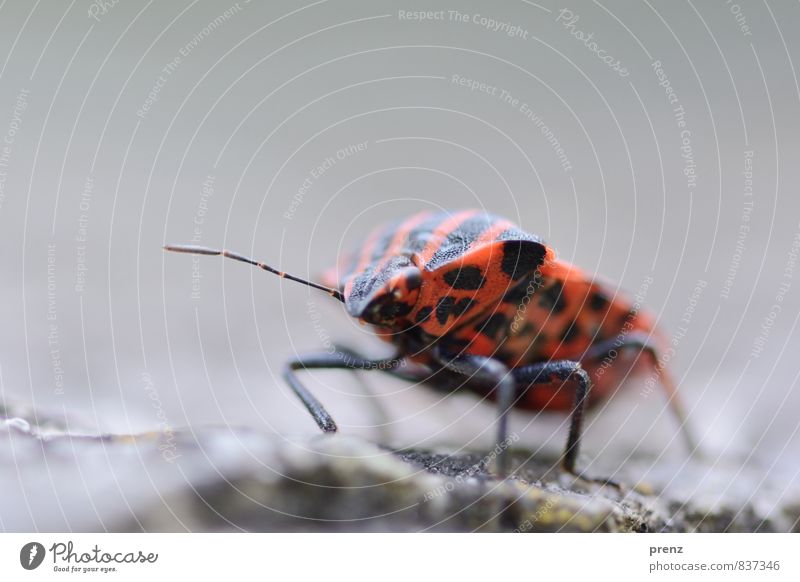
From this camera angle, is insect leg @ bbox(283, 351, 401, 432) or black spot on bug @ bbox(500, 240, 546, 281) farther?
insect leg @ bbox(283, 351, 401, 432)

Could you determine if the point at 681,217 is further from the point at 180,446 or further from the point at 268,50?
the point at 180,446

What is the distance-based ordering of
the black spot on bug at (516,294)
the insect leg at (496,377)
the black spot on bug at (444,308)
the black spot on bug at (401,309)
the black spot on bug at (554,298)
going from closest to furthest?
the insect leg at (496,377) < the black spot on bug at (401,309) < the black spot on bug at (444,308) < the black spot on bug at (516,294) < the black spot on bug at (554,298)

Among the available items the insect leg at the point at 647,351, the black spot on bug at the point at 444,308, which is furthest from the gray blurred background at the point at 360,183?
the black spot on bug at the point at 444,308

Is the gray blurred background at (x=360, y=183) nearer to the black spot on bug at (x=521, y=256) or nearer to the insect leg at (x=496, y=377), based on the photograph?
the insect leg at (x=496, y=377)

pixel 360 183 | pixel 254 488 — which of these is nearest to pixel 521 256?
pixel 254 488

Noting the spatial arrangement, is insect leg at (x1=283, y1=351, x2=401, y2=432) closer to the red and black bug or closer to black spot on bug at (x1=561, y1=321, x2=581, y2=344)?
the red and black bug

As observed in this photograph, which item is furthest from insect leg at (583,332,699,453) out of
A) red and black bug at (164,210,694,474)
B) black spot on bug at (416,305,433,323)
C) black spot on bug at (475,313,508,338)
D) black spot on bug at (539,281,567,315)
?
black spot on bug at (416,305,433,323)
